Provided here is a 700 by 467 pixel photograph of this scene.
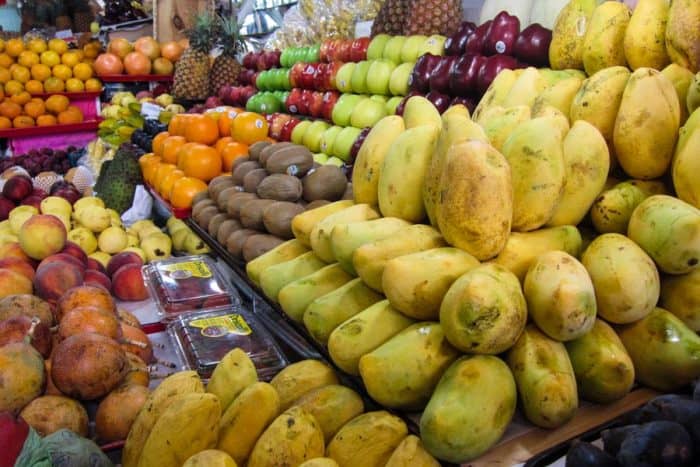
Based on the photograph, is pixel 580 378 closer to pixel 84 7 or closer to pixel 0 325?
pixel 0 325

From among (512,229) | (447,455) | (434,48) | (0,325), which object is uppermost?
(434,48)


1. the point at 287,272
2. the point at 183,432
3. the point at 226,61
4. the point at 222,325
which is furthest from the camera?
the point at 226,61

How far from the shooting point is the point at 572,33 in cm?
212

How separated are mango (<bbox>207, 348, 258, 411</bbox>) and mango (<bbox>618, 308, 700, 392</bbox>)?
79 cm

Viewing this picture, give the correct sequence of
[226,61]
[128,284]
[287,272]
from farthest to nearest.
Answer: [226,61] → [128,284] → [287,272]

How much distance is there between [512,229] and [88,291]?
1320 mm

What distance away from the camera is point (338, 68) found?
401 centimetres

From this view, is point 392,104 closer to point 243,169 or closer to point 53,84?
point 243,169

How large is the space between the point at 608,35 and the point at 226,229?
1501 mm

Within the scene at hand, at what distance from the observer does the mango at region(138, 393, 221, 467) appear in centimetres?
104

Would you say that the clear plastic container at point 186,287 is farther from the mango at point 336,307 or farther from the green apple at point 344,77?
the green apple at point 344,77

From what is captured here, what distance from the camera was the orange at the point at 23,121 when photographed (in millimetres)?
6193

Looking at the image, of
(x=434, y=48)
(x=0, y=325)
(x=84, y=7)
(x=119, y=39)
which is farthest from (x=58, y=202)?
(x=84, y=7)

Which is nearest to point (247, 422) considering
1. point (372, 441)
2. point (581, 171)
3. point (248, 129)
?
point (372, 441)
